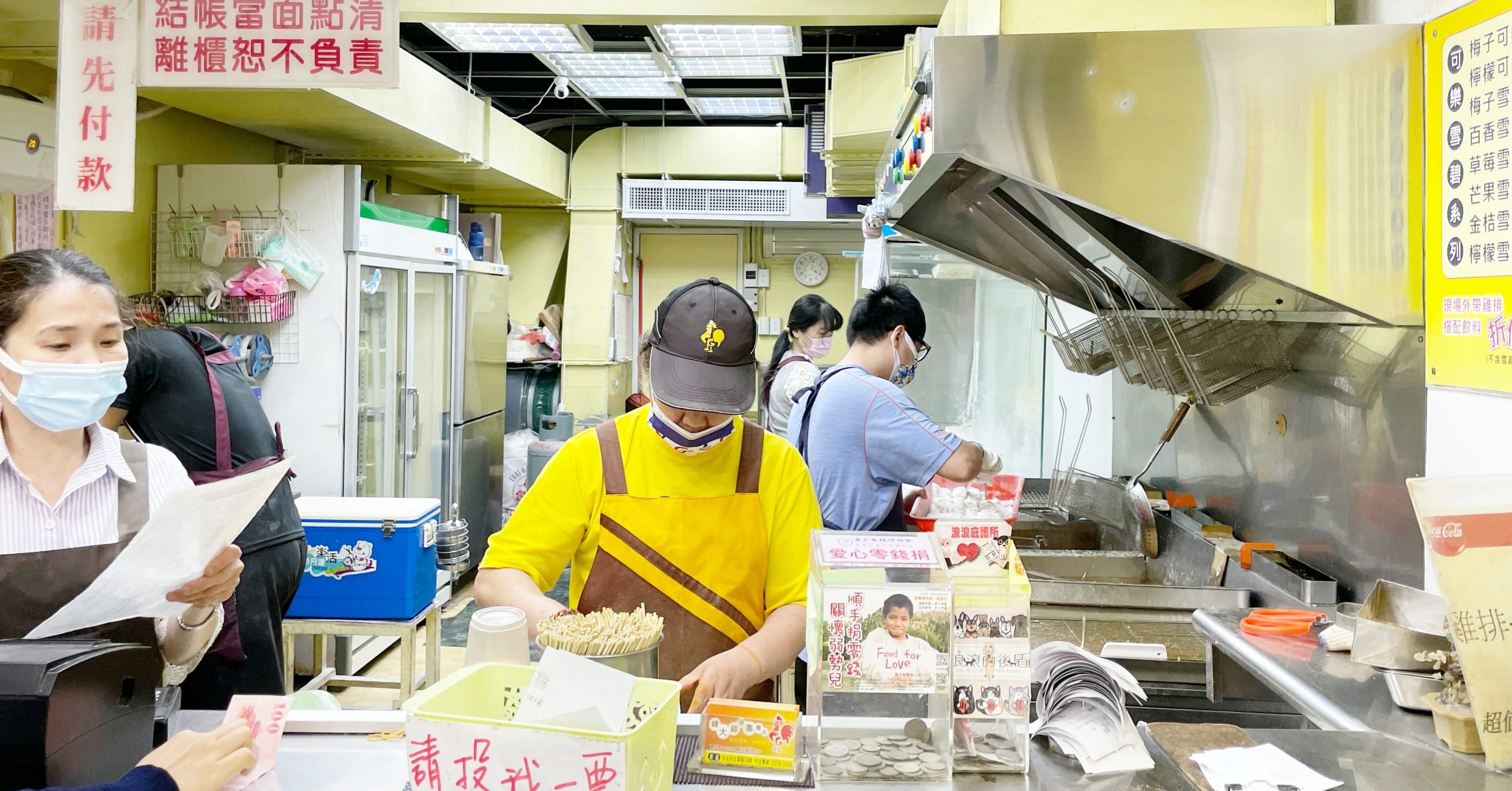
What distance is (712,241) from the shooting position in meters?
9.55

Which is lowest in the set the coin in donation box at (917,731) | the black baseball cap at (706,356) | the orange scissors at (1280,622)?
the orange scissors at (1280,622)

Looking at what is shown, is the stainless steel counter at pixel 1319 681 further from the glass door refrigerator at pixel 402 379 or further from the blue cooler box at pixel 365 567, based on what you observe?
the glass door refrigerator at pixel 402 379

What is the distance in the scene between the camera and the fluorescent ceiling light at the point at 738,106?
297 inches

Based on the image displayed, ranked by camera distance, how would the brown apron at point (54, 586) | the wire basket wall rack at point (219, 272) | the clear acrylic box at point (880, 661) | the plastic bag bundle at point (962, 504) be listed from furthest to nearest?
the wire basket wall rack at point (219, 272) < the plastic bag bundle at point (962, 504) < the brown apron at point (54, 586) < the clear acrylic box at point (880, 661)

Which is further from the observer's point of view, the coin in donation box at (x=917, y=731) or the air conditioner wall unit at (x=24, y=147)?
the air conditioner wall unit at (x=24, y=147)

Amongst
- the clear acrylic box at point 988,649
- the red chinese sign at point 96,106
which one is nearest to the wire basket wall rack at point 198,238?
the red chinese sign at point 96,106

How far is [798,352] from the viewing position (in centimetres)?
490

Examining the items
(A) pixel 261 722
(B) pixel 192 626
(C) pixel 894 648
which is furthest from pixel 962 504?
(A) pixel 261 722

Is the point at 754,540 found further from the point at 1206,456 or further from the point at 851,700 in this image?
the point at 1206,456

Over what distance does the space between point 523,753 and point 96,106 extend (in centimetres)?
276

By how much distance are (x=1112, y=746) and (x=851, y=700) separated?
41 centimetres

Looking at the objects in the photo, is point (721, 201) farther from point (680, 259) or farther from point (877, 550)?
point (877, 550)

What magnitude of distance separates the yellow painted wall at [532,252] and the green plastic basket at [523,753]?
815 cm

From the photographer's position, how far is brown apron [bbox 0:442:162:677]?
68.2 inches
